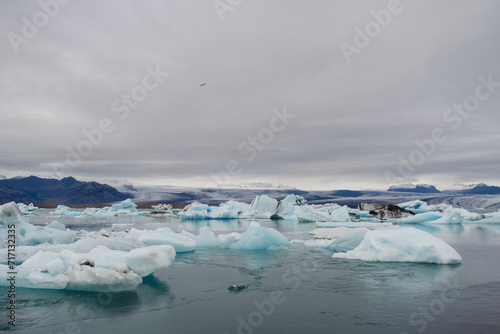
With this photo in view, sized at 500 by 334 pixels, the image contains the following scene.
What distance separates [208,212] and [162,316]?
37.7 meters

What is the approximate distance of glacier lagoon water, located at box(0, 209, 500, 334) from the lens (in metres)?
5.25

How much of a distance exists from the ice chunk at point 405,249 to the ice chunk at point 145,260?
6118mm

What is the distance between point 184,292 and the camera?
726cm

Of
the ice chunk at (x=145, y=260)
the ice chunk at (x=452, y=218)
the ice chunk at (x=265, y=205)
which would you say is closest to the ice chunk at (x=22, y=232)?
the ice chunk at (x=145, y=260)

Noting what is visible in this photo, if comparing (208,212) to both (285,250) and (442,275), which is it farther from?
(442,275)

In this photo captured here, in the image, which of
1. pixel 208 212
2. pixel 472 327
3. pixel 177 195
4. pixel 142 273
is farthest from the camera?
pixel 177 195

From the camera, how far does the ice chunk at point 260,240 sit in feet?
44.4

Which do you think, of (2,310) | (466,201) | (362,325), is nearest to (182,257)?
(2,310)

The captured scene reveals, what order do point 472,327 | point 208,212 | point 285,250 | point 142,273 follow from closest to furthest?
point 472,327 → point 142,273 → point 285,250 → point 208,212

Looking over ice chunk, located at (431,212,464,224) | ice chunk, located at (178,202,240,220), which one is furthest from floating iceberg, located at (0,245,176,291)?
ice chunk, located at (178,202,240,220)

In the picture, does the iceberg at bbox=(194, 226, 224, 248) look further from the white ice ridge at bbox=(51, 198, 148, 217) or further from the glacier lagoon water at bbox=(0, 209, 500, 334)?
the white ice ridge at bbox=(51, 198, 148, 217)

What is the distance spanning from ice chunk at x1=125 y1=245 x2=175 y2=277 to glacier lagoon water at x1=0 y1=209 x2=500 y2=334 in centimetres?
34

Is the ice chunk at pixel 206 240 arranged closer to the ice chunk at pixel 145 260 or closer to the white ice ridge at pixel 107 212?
the ice chunk at pixel 145 260

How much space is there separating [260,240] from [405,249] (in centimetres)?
528
